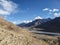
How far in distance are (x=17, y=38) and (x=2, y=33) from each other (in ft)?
7.22

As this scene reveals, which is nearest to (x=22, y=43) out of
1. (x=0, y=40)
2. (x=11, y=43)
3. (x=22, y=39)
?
(x=22, y=39)

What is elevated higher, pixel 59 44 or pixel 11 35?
pixel 11 35

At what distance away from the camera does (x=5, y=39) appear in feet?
63.2

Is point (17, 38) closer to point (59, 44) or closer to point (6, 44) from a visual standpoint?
point (6, 44)

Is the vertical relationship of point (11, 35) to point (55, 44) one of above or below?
above

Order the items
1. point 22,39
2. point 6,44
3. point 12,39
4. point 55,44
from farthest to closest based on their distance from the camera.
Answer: point 55,44, point 22,39, point 12,39, point 6,44

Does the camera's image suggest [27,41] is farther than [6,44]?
Yes

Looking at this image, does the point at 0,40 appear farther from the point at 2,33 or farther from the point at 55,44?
the point at 55,44

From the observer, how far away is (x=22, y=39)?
21.8 metres

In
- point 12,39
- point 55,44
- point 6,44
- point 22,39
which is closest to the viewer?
point 6,44

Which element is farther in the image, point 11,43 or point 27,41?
point 27,41

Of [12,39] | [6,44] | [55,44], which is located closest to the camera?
[6,44]

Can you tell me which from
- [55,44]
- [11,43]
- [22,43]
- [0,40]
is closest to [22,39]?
[22,43]

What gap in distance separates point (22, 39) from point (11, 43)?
8.86 ft
